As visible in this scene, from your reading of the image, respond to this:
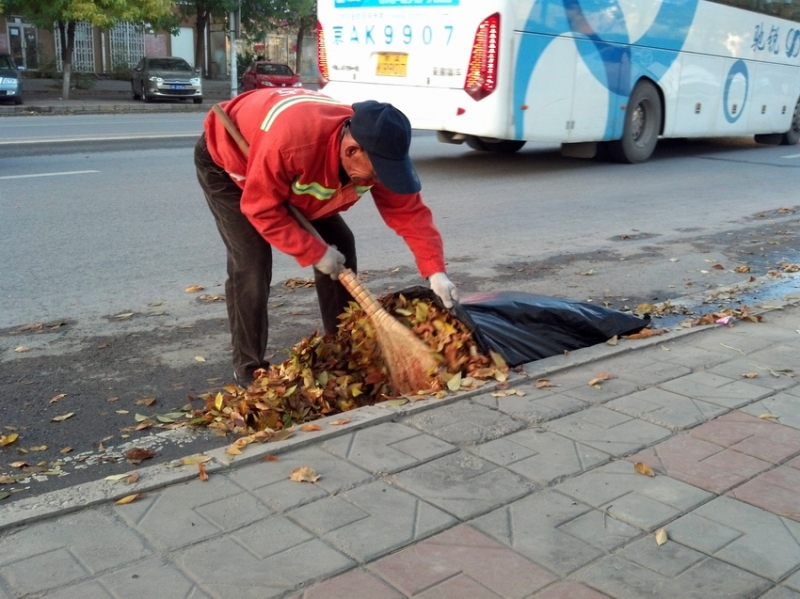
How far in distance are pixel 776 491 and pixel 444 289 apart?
5.14ft

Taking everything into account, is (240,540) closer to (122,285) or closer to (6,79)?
(122,285)

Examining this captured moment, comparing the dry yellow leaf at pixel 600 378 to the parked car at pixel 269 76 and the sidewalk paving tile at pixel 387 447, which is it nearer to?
the sidewalk paving tile at pixel 387 447

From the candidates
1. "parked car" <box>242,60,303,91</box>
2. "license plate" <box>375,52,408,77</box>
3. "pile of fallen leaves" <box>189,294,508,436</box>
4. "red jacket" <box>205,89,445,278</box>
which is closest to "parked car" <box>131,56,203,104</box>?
"parked car" <box>242,60,303,91</box>

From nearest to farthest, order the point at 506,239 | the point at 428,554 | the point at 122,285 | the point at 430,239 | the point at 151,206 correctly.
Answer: the point at 428,554 < the point at 430,239 < the point at 122,285 < the point at 506,239 < the point at 151,206

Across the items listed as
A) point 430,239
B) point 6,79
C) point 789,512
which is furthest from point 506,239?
point 6,79

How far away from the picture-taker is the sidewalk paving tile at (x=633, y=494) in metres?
2.85

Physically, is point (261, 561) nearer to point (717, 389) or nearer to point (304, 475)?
point (304, 475)

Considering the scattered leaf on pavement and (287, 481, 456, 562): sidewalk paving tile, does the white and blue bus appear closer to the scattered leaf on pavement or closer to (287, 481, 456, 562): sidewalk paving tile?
the scattered leaf on pavement

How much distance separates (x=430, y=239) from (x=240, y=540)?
174cm

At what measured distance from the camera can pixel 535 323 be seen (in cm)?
452

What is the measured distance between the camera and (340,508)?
9.36 feet

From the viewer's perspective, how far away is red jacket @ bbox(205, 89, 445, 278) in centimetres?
338

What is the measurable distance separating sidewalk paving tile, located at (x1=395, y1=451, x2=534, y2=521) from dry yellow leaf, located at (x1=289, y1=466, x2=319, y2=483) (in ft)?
0.96

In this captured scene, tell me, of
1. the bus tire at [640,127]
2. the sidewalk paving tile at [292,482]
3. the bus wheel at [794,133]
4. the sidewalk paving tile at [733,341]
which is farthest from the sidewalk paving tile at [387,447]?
the bus wheel at [794,133]
